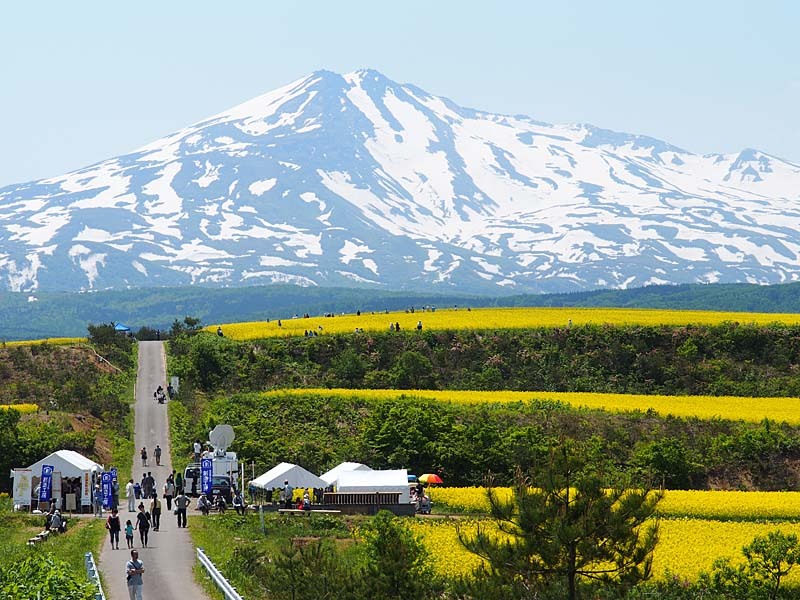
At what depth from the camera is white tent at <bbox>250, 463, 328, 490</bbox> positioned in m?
55.2

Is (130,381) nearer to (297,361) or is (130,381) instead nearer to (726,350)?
(297,361)

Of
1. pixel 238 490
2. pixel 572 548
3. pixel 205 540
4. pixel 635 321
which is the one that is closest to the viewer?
pixel 572 548

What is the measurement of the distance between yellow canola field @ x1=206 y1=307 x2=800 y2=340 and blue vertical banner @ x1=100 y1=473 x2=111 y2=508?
43509 mm

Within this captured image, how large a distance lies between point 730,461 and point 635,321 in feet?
115

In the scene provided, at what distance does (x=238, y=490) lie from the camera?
59.0 metres

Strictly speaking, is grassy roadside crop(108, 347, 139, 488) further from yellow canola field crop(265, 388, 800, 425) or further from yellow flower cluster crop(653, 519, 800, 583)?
yellow flower cluster crop(653, 519, 800, 583)

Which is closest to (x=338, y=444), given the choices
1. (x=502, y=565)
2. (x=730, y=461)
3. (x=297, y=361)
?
(x=730, y=461)

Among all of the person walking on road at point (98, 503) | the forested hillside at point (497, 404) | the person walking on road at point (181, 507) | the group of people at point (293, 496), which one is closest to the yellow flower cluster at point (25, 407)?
the forested hillside at point (497, 404)

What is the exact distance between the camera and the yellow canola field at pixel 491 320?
99.5m

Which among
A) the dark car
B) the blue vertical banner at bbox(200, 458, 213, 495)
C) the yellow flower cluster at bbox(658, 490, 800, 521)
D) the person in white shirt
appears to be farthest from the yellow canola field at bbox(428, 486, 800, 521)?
the person in white shirt

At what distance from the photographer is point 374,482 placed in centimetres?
5547

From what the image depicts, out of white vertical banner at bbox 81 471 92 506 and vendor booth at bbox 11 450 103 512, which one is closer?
vendor booth at bbox 11 450 103 512

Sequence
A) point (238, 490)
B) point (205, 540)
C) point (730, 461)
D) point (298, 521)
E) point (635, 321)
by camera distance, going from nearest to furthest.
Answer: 1. point (205, 540)
2. point (298, 521)
3. point (238, 490)
4. point (730, 461)
5. point (635, 321)

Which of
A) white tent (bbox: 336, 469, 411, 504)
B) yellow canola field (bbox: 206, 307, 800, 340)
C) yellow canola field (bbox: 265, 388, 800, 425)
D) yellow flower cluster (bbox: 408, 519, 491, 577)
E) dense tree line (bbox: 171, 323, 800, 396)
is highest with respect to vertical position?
yellow canola field (bbox: 206, 307, 800, 340)
